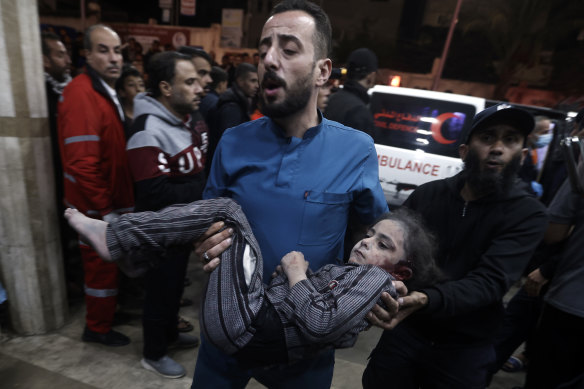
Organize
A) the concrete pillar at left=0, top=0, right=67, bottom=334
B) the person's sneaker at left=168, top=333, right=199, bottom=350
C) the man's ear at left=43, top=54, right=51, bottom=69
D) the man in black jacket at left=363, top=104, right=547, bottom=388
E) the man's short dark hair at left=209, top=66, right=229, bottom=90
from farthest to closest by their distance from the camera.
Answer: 1. the man's short dark hair at left=209, top=66, right=229, bottom=90
2. the man's ear at left=43, top=54, right=51, bottom=69
3. the person's sneaker at left=168, top=333, right=199, bottom=350
4. the concrete pillar at left=0, top=0, right=67, bottom=334
5. the man in black jacket at left=363, top=104, right=547, bottom=388

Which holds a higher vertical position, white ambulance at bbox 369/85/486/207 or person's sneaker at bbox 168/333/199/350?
white ambulance at bbox 369/85/486/207

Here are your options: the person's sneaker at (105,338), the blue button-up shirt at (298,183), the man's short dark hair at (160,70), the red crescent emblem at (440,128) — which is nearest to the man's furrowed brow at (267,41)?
the blue button-up shirt at (298,183)

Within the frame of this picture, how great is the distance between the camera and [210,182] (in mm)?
1468

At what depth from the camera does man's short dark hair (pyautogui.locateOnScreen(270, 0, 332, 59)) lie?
4.09 feet

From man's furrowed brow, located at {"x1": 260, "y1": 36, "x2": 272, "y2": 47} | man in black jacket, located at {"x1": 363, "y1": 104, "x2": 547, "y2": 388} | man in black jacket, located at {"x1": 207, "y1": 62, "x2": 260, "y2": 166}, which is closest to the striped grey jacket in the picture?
man in black jacket, located at {"x1": 363, "y1": 104, "x2": 547, "y2": 388}

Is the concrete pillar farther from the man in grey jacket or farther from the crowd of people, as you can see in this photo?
the man in grey jacket

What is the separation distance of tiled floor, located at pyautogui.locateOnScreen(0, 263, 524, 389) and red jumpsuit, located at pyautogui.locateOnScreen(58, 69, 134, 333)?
23 centimetres

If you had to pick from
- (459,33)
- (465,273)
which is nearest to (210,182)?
(465,273)

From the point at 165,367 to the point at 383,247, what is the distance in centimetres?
202

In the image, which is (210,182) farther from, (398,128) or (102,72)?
(398,128)

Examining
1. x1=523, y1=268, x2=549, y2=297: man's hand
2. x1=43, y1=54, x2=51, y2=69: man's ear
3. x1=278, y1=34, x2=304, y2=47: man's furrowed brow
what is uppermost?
x1=278, y1=34, x2=304, y2=47: man's furrowed brow

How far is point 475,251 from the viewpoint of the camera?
1.59m

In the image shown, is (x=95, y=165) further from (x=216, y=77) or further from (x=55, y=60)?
(x=216, y=77)

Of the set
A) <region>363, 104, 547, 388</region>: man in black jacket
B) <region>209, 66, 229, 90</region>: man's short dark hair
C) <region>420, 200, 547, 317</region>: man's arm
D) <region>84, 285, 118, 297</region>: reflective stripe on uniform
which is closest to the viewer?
<region>420, 200, 547, 317</region>: man's arm
